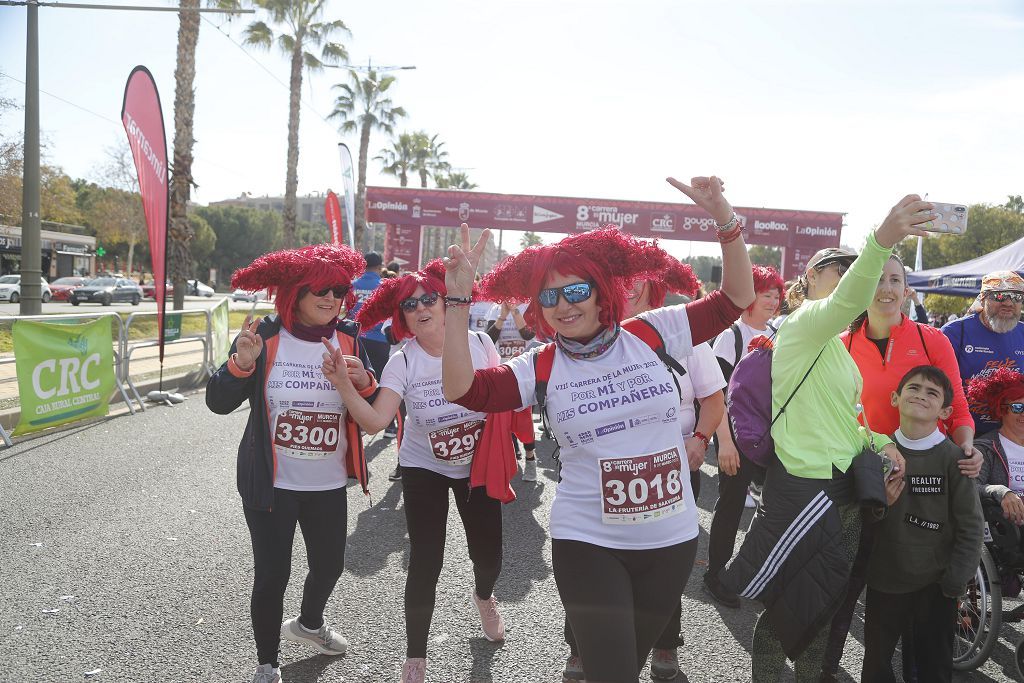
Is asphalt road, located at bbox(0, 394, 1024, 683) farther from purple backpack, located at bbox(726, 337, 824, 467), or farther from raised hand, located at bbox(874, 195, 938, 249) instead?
raised hand, located at bbox(874, 195, 938, 249)

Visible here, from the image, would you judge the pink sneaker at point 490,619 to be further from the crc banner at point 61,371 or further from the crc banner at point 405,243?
the crc banner at point 405,243

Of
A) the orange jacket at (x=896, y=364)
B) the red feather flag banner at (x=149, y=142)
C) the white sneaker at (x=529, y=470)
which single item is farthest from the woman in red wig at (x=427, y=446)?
the red feather flag banner at (x=149, y=142)

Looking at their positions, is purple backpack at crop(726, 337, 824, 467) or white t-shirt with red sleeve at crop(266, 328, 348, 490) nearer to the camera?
purple backpack at crop(726, 337, 824, 467)

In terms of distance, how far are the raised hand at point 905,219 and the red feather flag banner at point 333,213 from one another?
15.7 meters

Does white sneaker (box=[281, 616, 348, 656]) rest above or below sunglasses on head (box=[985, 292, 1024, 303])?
below

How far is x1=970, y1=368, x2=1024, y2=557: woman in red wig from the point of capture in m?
3.71

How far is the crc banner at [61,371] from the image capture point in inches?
289

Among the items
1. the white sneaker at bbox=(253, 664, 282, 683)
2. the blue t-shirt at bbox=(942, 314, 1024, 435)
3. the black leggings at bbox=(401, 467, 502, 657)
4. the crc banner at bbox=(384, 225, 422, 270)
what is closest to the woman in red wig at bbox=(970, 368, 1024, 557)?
the blue t-shirt at bbox=(942, 314, 1024, 435)

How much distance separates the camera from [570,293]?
239 cm

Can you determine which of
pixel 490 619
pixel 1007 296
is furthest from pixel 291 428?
pixel 1007 296

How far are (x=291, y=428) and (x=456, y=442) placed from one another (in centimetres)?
73

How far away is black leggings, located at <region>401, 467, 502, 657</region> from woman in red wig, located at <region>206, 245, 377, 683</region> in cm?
28

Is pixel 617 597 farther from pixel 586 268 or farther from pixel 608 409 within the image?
pixel 586 268

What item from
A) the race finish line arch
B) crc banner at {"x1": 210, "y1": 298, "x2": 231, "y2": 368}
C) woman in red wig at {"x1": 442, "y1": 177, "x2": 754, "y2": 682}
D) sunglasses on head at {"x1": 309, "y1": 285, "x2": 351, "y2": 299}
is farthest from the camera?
the race finish line arch
